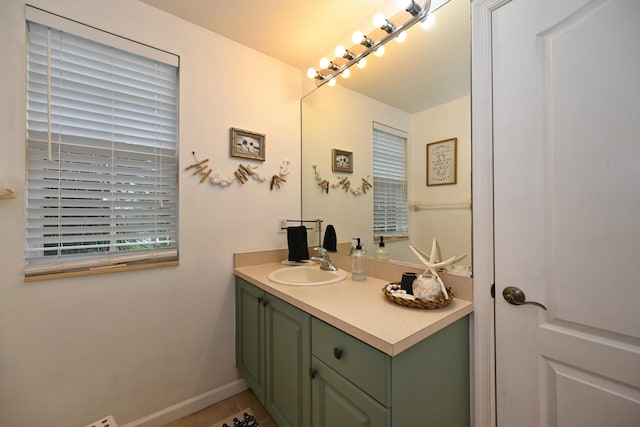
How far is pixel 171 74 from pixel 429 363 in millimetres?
1942

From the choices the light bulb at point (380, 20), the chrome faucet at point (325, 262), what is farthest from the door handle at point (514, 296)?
the light bulb at point (380, 20)

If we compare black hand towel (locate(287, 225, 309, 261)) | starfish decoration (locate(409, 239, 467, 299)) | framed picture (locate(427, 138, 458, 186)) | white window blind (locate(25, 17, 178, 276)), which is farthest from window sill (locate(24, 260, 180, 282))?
framed picture (locate(427, 138, 458, 186))

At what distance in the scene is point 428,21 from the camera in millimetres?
1218

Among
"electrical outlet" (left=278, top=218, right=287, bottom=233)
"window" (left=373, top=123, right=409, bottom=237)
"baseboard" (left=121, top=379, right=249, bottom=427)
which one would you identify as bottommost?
"baseboard" (left=121, top=379, right=249, bottom=427)

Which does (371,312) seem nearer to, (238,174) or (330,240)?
(330,240)

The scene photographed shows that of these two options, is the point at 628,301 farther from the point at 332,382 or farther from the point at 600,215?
the point at 332,382

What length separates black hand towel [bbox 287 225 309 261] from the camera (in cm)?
176

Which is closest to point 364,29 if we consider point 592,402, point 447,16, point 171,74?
point 447,16

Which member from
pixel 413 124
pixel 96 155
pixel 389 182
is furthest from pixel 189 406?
pixel 413 124

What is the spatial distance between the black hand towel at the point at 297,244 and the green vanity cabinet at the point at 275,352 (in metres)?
0.37

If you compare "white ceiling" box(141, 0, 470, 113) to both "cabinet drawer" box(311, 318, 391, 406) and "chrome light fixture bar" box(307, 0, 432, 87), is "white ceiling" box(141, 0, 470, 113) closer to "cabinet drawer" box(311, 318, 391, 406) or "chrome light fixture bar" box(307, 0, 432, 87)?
"chrome light fixture bar" box(307, 0, 432, 87)

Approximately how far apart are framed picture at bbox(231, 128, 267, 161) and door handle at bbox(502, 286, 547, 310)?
155cm

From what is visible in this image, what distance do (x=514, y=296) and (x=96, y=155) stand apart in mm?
1968

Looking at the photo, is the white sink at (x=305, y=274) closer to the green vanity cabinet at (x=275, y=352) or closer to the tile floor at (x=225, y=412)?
the green vanity cabinet at (x=275, y=352)
